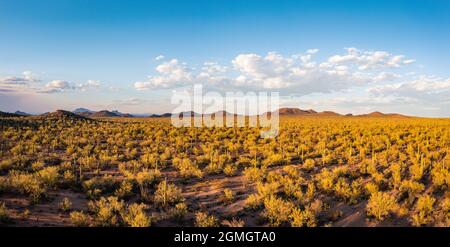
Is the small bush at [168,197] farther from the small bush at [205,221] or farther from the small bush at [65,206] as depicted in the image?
the small bush at [65,206]

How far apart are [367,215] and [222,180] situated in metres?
5.18

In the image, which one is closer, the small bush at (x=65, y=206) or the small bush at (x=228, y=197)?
the small bush at (x=65, y=206)

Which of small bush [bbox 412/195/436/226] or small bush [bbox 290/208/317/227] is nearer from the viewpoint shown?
small bush [bbox 290/208/317/227]

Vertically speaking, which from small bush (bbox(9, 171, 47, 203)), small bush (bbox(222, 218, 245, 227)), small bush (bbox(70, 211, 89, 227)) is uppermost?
small bush (bbox(9, 171, 47, 203))

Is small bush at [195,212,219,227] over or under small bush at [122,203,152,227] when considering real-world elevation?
under

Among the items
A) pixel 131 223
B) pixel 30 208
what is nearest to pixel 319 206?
pixel 131 223

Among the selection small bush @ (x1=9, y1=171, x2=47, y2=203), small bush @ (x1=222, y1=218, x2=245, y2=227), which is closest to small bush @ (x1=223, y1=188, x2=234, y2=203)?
small bush @ (x1=222, y1=218, x2=245, y2=227)

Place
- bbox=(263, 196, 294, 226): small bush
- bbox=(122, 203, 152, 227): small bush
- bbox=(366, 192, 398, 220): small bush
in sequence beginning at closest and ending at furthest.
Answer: bbox=(122, 203, 152, 227): small bush < bbox=(263, 196, 294, 226): small bush < bbox=(366, 192, 398, 220): small bush

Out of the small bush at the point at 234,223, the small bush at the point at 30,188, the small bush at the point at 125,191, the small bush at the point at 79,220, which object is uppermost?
the small bush at the point at 30,188

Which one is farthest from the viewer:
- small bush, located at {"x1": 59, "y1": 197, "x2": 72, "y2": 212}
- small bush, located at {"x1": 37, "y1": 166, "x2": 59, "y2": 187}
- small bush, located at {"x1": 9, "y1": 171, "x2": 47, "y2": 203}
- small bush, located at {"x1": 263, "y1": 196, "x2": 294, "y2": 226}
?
small bush, located at {"x1": 37, "y1": 166, "x2": 59, "y2": 187}

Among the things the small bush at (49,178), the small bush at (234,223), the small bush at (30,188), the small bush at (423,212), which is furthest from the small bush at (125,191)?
the small bush at (423,212)

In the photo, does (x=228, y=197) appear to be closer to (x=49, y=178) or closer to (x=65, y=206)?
(x=65, y=206)

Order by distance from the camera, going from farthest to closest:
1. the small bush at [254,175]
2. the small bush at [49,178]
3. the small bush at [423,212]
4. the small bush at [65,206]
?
1. the small bush at [254,175]
2. the small bush at [49,178]
3. the small bush at [65,206]
4. the small bush at [423,212]

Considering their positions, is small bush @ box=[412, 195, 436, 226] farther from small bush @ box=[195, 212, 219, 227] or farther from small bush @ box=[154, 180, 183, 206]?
small bush @ box=[154, 180, 183, 206]
